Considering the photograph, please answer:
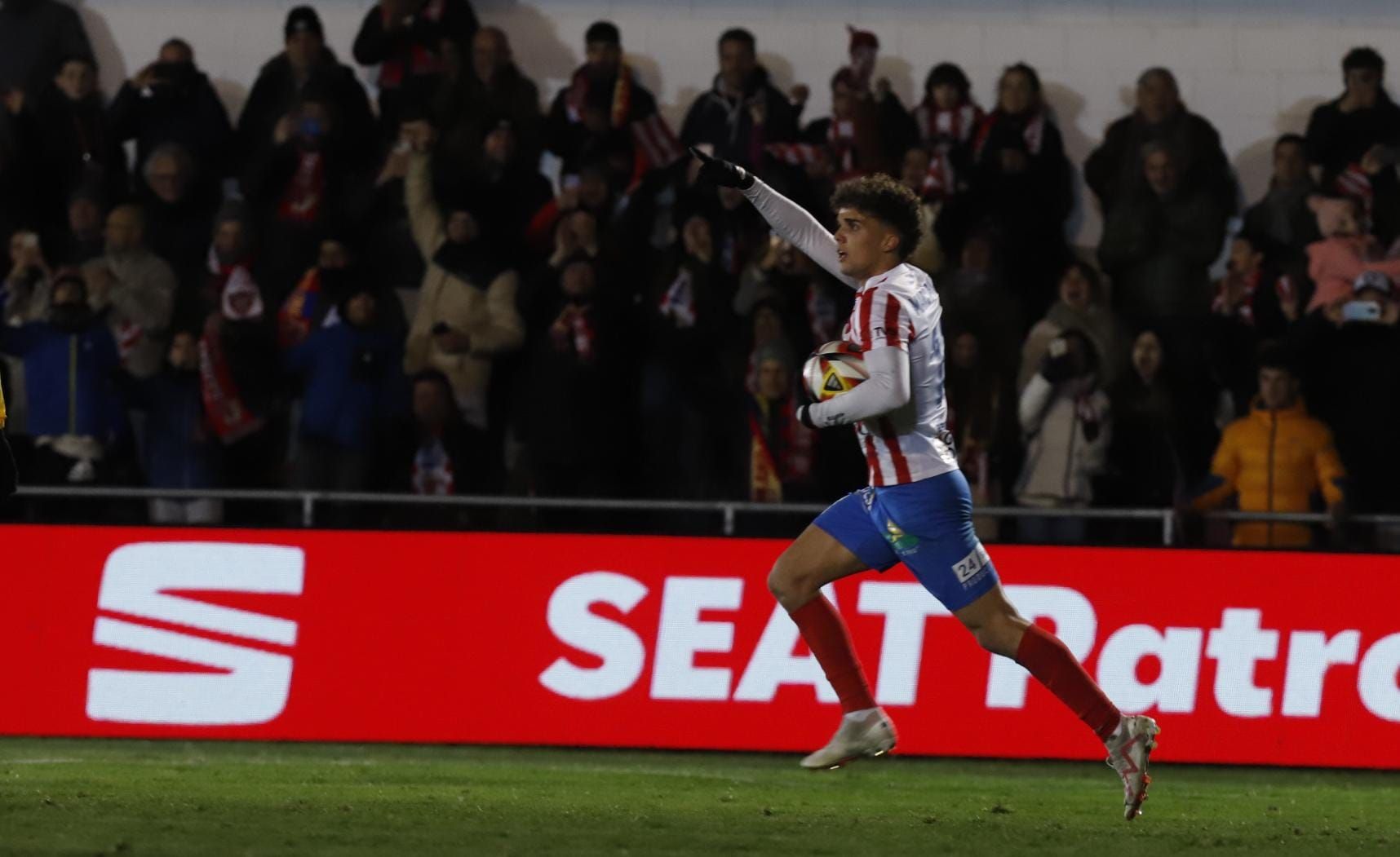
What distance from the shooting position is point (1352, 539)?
1295 cm

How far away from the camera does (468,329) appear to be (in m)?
13.7

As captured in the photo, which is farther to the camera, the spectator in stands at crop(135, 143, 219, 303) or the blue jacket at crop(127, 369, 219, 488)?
the spectator in stands at crop(135, 143, 219, 303)

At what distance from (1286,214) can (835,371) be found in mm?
7152

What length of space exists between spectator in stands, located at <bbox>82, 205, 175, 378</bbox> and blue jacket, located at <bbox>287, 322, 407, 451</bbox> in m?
0.94

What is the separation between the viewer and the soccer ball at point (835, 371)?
780 centimetres

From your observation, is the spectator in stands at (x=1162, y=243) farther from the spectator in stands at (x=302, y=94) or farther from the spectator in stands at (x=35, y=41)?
the spectator in stands at (x=35, y=41)

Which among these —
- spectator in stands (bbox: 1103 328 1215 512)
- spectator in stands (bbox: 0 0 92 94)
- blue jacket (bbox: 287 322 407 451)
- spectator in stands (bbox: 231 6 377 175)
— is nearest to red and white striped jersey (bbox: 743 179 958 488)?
spectator in stands (bbox: 1103 328 1215 512)

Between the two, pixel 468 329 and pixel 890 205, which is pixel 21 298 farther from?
pixel 890 205

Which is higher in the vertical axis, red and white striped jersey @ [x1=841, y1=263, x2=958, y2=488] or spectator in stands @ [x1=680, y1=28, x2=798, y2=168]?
spectator in stands @ [x1=680, y1=28, x2=798, y2=168]

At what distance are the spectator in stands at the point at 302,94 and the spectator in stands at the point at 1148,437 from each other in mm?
5002

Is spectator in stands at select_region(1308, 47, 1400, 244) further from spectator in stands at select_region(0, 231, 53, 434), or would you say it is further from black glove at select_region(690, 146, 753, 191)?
spectator in stands at select_region(0, 231, 53, 434)

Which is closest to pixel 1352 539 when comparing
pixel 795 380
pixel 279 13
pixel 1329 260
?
pixel 1329 260

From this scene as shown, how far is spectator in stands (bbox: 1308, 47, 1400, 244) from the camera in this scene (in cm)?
1411

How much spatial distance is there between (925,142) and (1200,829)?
7009 millimetres
